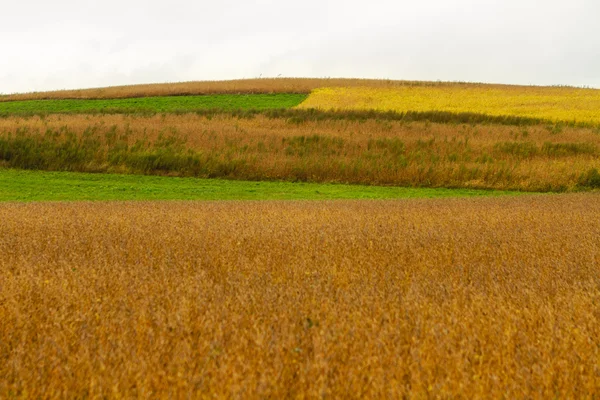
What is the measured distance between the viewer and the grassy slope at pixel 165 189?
17656mm

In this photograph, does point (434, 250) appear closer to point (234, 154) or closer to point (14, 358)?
point (14, 358)

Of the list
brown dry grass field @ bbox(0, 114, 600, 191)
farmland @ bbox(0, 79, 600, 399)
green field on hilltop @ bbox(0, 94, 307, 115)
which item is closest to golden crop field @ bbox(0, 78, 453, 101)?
green field on hilltop @ bbox(0, 94, 307, 115)

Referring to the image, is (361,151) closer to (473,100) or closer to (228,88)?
(473,100)

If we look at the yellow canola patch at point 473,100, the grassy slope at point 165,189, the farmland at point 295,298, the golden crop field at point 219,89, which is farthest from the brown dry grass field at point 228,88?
the farmland at point 295,298

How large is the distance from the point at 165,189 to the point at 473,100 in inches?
1110

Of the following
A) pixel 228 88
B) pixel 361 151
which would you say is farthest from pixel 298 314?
pixel 228 88

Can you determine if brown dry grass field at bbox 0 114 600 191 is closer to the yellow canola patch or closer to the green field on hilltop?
the yellow canola patch

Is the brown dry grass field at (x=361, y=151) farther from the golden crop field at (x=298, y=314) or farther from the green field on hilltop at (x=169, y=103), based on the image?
the green field on hilltop at (x=169, y=103)

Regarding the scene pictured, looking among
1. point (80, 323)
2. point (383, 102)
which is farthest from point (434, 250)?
point (383, 102)

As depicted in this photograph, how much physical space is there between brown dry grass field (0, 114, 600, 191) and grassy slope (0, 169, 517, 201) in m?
1.44

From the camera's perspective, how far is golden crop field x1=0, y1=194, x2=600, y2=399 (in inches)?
129

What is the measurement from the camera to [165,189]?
19.0m

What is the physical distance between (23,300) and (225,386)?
89.4 inches

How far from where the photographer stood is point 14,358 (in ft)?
11.5
